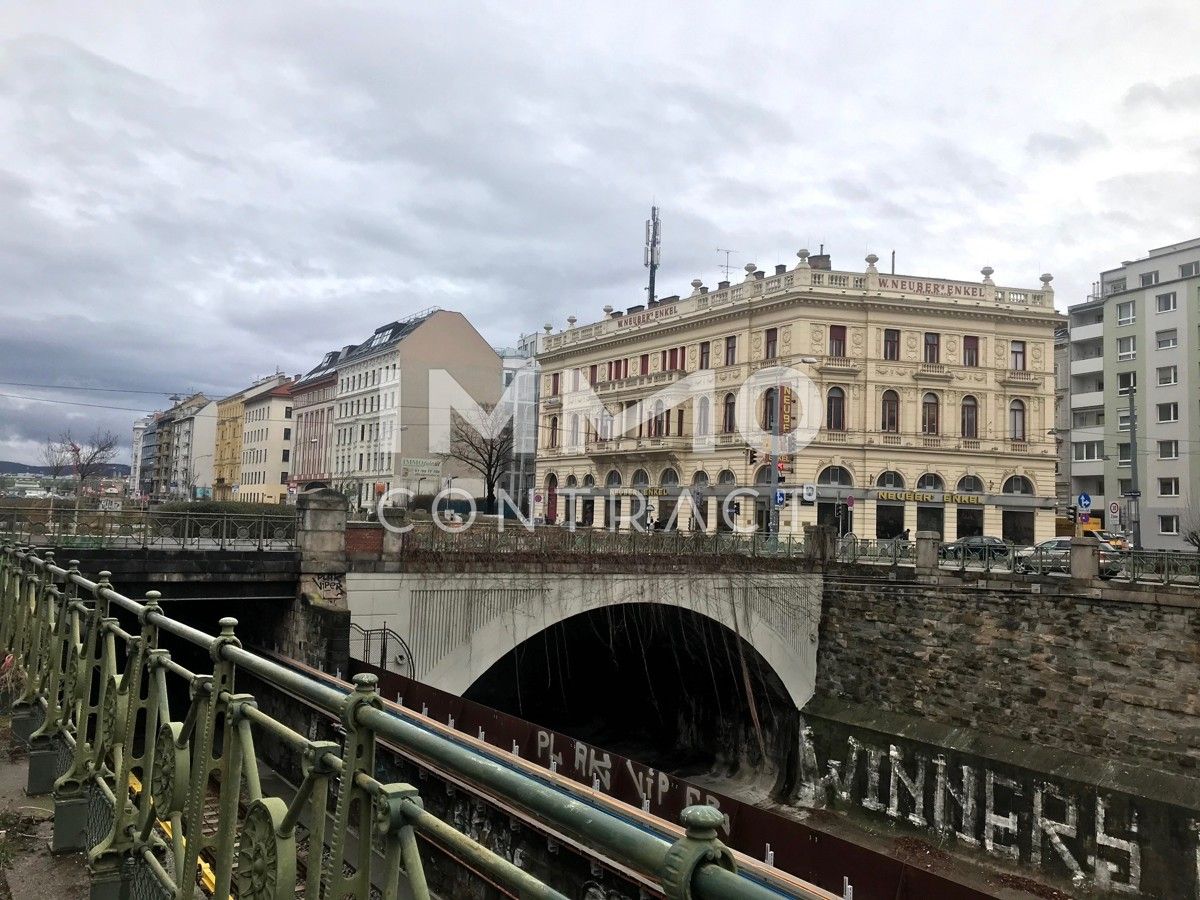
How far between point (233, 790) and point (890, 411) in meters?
45.4

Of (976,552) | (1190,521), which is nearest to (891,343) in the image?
(976,552)

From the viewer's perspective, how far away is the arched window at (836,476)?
146ft

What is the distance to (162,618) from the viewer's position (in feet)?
13.2

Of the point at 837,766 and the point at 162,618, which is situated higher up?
the point at 162,618

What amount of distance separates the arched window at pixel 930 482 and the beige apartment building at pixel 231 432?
72.8m

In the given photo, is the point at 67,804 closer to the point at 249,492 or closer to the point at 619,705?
the point at 619,705

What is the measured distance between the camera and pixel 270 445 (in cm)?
9119

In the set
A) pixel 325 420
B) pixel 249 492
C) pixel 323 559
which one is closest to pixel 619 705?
pixel 323 559

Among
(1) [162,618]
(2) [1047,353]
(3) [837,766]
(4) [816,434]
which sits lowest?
(3) [837,766]

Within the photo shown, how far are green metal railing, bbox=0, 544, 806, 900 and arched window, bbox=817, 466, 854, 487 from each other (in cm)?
4091

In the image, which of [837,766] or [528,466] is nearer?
[837,766]

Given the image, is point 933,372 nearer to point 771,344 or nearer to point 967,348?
point 967,348

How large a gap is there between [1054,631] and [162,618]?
26.1 m

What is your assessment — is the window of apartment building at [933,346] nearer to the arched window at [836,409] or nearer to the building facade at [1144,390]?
the arched window at [836,409]
